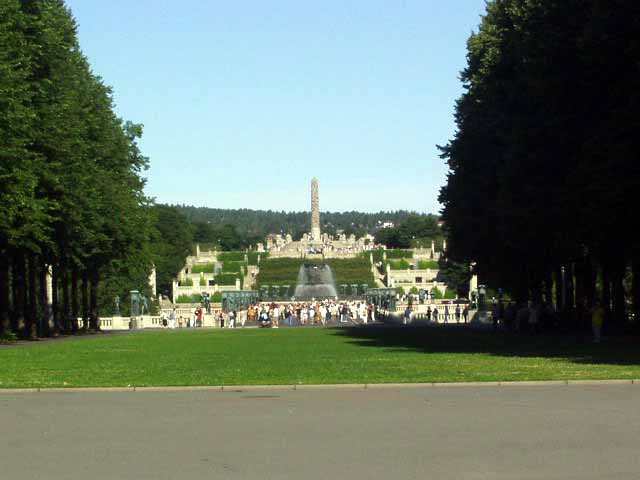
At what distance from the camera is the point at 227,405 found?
18922 mm

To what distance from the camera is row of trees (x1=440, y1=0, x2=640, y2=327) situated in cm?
3478

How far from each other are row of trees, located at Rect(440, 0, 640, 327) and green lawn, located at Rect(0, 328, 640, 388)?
13.8 feet

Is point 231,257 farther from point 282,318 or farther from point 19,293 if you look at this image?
point 19,293

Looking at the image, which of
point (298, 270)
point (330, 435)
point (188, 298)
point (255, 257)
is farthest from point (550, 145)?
point (255, 257)

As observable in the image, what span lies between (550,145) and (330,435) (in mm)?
27659

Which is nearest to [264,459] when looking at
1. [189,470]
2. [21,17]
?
[189,470]

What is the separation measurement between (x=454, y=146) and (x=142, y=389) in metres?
38.9

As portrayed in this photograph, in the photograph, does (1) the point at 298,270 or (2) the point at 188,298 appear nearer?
(2) the point at 188,298

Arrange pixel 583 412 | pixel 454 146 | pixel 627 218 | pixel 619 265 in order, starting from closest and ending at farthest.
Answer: pixel 583 412, pixel 627 218, pixel 619 265, pixel 454 146

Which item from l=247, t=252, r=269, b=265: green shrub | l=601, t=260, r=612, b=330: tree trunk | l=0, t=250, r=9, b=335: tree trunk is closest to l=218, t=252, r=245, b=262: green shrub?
l=247, t=252, r=269, b=265: green shrub

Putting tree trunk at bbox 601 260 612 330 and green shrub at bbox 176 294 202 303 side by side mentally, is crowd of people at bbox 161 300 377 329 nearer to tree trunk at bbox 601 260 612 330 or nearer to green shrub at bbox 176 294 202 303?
tree trunk at bbox 601 260 612 330

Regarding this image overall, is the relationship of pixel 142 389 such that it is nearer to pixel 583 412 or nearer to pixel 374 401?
pixel 374 401

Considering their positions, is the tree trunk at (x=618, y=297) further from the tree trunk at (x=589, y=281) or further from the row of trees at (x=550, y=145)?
the tree trunk at (x=589, y=281)

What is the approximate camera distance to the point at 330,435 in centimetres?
1473
